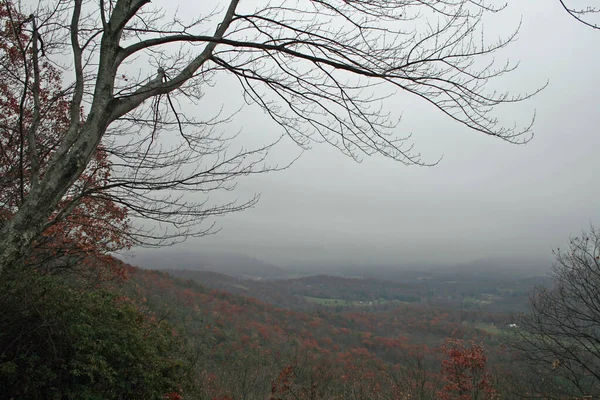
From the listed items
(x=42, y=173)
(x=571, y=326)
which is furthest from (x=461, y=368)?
(x=42, y=173)

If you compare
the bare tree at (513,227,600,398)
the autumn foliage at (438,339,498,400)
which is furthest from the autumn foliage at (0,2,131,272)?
the autumn foliage at (438,339,498,400)

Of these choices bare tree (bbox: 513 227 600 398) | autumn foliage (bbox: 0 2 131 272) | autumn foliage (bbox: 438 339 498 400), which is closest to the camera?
autumn foliage (bbox: 0 2 131 272)

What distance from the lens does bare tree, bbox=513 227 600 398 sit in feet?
43.8

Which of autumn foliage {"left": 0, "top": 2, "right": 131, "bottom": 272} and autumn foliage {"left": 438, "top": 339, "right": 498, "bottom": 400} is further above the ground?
autumn foliage {"left": 0, "top": 2, "right": 131, "bottom": 272}

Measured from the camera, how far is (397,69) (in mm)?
3883

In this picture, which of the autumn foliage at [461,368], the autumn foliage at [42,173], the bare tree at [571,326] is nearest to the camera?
the autumn foliage at [42,173]

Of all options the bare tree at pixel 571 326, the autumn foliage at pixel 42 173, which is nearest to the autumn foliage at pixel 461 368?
the bare tree at pixel 571 326

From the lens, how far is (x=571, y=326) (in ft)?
47.0

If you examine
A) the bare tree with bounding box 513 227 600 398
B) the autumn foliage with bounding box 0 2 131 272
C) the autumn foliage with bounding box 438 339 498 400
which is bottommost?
the autumn foliage with bounding box 438 339 498 400

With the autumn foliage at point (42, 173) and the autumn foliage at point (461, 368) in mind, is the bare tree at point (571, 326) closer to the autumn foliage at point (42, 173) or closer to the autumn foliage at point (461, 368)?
the autumn foliage at point (461, 368)

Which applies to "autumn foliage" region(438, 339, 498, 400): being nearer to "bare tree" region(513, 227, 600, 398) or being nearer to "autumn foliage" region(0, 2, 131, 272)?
"bare tree" region(513, 227, 600, 398)

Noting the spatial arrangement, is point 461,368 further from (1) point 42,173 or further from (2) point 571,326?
(1) point 42,173

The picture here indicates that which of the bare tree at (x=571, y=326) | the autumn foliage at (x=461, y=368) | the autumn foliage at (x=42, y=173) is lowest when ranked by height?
the autumn foliage at (x=461, y=368)

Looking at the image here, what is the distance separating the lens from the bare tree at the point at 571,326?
43.8ft
